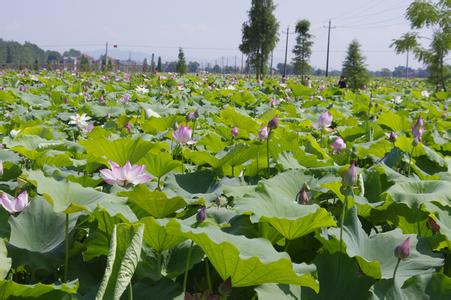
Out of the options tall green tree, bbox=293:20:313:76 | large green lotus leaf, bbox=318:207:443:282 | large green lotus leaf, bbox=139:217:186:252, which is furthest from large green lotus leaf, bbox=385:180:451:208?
tall green tree, bbox=293:20:313:76

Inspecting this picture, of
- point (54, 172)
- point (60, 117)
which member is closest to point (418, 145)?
point (54, 172)

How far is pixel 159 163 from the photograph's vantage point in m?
1.51

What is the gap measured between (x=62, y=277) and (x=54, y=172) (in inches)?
20.7

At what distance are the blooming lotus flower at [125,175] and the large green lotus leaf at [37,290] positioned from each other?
53cm

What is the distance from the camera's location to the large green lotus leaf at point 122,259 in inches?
26.6

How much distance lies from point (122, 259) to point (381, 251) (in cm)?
57

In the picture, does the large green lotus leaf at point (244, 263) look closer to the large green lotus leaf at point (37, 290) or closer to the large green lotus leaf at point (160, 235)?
the large green lotus leaf at point (160, 235)

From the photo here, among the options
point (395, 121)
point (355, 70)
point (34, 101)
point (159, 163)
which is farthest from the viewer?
point (355, 70)

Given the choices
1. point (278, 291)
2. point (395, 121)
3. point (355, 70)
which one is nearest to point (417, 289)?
point (278, 291)

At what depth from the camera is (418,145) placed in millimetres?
1906

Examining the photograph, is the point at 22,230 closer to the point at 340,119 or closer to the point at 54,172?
the point at 54,172

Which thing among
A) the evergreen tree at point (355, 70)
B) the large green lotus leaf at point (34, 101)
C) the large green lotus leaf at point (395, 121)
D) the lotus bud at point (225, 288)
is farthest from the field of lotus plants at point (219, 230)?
the evergreen tree at point (355, 70)

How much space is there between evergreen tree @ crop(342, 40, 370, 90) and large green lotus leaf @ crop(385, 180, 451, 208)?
888cm

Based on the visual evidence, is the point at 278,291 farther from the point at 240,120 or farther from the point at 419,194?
the point at 240,120
